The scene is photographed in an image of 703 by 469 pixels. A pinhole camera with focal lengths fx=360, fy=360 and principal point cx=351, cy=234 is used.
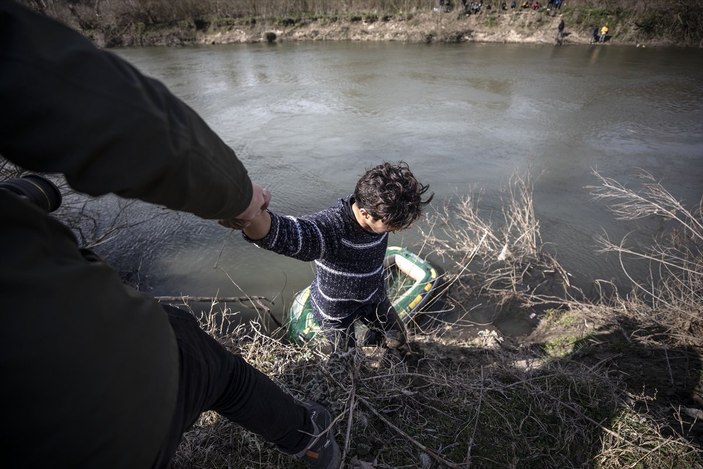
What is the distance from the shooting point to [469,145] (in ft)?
27.4

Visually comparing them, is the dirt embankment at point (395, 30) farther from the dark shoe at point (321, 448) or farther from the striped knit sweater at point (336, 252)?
the dark shoe at point (321, 448)

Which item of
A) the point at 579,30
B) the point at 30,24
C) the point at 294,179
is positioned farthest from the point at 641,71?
the point at 30,24

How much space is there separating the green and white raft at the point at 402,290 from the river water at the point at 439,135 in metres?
0.86

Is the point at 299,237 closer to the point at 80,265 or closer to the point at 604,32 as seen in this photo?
the point at 80,265

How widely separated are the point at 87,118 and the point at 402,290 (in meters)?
4.34

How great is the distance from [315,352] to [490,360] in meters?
1.55

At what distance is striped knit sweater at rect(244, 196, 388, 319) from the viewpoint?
1.68 m

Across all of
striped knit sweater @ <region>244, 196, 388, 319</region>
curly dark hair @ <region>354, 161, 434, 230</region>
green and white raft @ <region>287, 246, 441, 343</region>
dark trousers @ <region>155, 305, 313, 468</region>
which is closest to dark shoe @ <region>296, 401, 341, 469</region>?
dark trousers @ <region>155, 305, 313, 468</region>

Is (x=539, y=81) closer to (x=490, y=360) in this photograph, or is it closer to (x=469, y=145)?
(x=469, y=145)

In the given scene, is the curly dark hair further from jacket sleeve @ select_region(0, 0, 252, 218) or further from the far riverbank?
the far riverbank

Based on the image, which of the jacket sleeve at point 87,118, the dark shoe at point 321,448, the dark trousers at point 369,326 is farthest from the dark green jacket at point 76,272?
the dark trousers at point 369,326

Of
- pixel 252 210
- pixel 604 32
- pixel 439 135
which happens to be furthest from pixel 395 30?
pixel 252 210

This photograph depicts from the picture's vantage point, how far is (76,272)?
766 mm

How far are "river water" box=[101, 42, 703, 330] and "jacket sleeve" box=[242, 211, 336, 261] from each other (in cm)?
274
